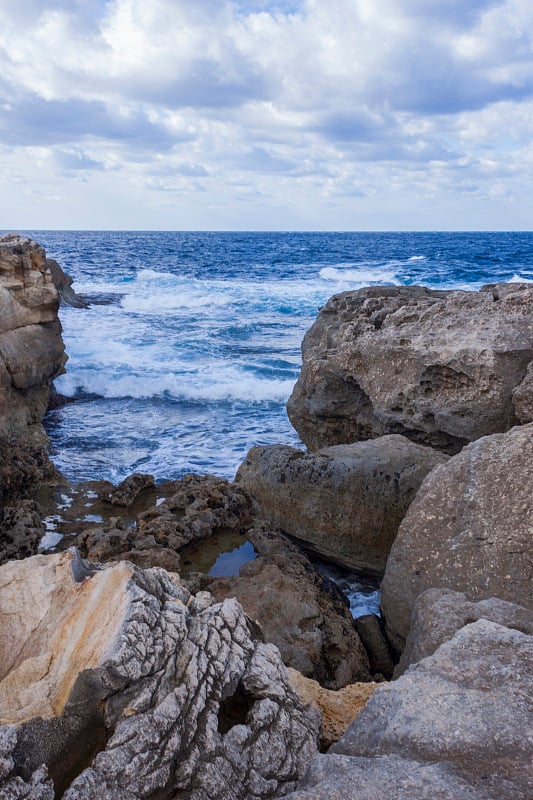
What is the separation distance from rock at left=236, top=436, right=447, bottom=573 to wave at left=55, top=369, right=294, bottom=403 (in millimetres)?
5958

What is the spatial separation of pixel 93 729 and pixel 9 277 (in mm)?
7703

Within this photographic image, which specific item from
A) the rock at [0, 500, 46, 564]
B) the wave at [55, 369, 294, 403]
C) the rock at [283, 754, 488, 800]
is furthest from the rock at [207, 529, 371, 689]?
the wave at [55, 369, 294, 403]

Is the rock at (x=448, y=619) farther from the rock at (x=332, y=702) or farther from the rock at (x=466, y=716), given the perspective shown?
the rock at (x=466, y=716)

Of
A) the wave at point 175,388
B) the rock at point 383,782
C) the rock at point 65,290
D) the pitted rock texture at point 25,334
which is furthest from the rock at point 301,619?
the rock at point 65,290

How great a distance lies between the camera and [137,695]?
2.02m

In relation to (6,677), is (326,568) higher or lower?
lower

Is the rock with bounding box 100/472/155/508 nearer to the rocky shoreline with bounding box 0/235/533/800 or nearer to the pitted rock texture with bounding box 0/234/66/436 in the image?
the rocky shoreline with bounding box 0/235/533/800

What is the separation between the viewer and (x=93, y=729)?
2010 millimetres

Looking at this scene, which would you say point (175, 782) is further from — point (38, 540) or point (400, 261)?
point (400, 261)

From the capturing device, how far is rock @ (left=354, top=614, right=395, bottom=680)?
4.00m

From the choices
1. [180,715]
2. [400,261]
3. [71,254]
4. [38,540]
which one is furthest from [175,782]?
[71,254]

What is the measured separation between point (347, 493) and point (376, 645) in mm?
1300

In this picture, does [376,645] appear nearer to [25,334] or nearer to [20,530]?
[20,530]

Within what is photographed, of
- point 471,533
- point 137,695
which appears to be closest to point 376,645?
point 471,533
